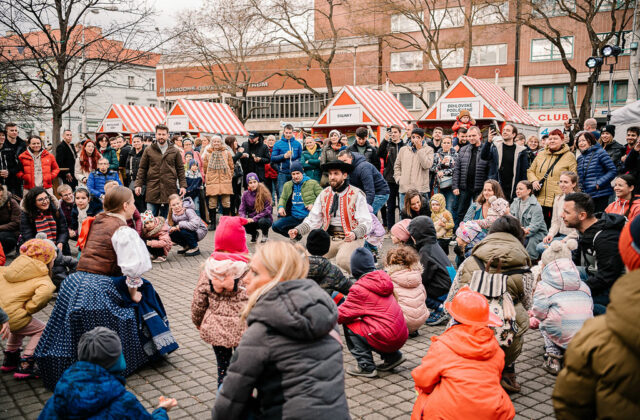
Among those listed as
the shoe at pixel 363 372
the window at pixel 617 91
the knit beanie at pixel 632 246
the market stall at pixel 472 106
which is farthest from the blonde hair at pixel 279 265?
the window at pixel 617 91

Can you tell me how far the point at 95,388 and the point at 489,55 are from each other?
45.8 m

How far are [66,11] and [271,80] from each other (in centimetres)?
4299

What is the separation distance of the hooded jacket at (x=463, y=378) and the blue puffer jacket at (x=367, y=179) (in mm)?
5370

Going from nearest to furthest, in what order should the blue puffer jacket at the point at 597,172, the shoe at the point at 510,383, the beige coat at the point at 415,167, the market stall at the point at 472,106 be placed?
the shoe at the point at 510,383
the blue puffer jacket at the point at 597,172
the beige coat at the point at 415,167
the market stall at the point at 472,106

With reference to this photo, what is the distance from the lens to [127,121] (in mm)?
22609

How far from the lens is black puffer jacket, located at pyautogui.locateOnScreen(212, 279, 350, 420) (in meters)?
2.30

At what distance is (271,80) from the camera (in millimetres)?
54531

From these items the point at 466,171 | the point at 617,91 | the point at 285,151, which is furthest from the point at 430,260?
the point at 617,91

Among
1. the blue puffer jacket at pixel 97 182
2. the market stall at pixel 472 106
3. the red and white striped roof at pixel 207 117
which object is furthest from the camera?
the red and white striped roof at pixel 207 117

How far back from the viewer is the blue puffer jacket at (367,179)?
875 cm

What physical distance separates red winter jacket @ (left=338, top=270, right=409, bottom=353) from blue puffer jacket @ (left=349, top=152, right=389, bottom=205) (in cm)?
392

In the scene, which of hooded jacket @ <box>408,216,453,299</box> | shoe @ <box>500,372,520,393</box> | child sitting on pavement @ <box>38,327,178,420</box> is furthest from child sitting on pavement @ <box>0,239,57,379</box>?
shoe @ <box>500,372,520,393</box>

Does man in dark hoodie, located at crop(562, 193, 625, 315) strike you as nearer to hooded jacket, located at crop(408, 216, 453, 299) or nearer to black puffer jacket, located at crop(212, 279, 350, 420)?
hooded jacket, located at crop(408, 216, 453, 299)

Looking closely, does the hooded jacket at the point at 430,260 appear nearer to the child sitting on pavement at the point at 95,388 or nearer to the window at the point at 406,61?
the child sitting on pavement at the point at 95,388
